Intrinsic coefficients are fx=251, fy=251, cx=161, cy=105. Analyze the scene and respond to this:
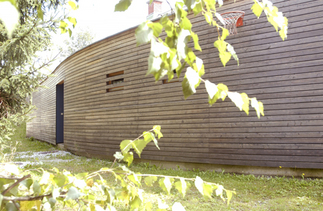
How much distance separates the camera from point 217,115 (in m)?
6.24

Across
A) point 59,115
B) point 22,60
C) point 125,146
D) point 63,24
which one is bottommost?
point 59,115

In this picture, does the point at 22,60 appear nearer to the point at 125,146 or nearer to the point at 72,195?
the point at 125,146

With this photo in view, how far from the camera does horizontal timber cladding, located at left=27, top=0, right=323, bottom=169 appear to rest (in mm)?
5332

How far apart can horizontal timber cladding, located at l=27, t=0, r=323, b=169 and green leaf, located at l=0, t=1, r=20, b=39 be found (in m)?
5.94

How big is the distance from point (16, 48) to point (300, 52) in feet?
20.4

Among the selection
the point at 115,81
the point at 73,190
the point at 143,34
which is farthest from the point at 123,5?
the point at 115,81

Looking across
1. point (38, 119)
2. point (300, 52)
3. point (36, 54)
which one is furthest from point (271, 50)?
point (38, 119)

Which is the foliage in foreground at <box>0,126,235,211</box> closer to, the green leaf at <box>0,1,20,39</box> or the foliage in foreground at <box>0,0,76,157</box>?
the green leaf at <box>0,1,20,39</box>

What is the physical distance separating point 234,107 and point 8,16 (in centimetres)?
599

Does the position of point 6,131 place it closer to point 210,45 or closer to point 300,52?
point 210,45

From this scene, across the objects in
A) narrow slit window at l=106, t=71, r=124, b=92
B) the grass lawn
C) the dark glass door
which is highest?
narrow slit window at l=106, t=71, r=124, b=92

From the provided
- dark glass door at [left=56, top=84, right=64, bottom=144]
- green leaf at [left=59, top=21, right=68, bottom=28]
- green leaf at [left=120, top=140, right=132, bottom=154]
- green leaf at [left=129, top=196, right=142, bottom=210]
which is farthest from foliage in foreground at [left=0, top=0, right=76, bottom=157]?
dark glass door at [left=56, top=84, right=64, bottom=144]

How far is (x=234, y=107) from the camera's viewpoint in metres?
5.98

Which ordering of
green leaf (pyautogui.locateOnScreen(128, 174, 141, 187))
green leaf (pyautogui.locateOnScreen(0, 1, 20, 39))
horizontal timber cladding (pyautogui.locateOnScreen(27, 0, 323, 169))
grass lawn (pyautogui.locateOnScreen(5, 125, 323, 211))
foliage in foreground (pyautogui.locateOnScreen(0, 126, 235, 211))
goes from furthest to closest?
horizontal timber cladding (pyautogui.locateOnScreen(27, 0, 323, 169)), grass lawn (pyautogui.locateOnScreen(5, 125, 323, 211)), green leaf (pyautogui.locateOnScreen(128, 174, 141, 187)), foliage in foreground (pyautogui.locateOnScreen(0, 126, 235, 211)), green leaf (pyautogui.locateOnScreen(0, 1, 20, 39))
